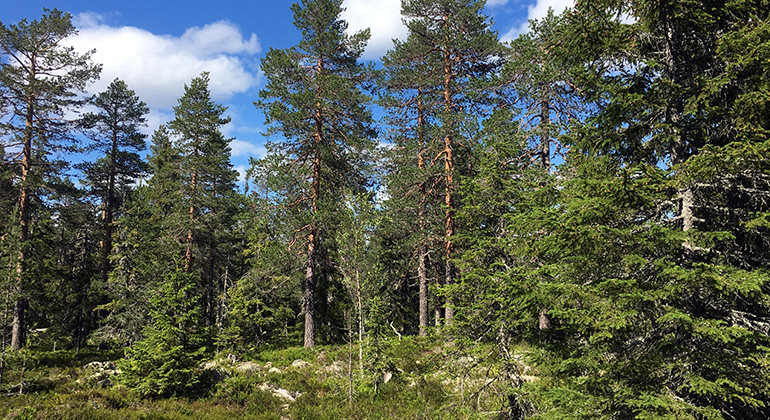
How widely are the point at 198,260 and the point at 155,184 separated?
8.36 meters

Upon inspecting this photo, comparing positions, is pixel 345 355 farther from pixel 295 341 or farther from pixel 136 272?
pixel 136 272

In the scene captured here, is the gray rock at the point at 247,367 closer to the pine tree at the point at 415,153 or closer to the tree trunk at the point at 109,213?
the pine tree at the point at 415,153

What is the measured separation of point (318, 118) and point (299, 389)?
505 inches

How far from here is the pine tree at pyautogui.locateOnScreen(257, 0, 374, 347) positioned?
18.0 m

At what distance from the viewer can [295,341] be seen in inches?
912

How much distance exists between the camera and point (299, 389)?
13844mm

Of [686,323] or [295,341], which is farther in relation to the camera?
[295,341]

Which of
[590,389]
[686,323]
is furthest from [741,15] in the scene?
[590,389]

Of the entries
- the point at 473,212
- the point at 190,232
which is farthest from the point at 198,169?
the point at 473,212

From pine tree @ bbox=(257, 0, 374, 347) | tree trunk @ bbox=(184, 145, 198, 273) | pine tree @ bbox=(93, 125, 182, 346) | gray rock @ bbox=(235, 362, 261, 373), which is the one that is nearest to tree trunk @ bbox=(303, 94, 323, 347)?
pine tree @ bbox=(257, 0, 374, 347)

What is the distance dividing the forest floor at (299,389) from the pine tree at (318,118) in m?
4.04

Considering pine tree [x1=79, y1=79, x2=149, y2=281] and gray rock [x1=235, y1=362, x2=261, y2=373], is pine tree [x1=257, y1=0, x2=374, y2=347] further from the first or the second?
pine tree [x1=79, y1=79, x2=149, y2=281]

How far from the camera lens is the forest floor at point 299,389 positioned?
10258 mm

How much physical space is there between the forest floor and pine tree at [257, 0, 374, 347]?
13.2 feet
